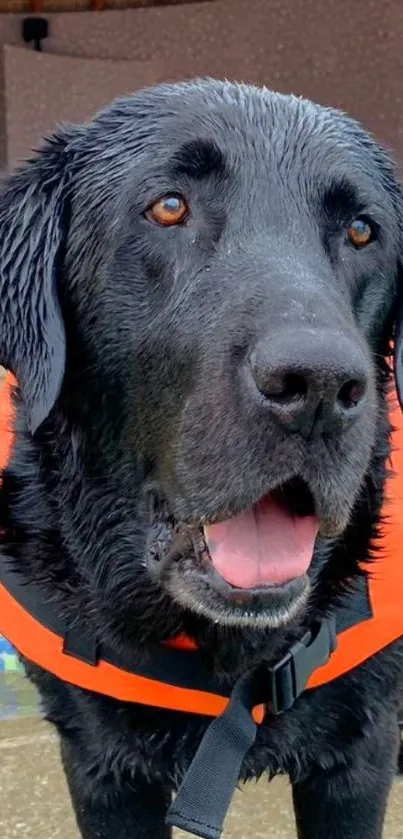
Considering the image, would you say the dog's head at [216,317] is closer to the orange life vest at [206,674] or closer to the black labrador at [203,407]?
the black labrador at [203,407]

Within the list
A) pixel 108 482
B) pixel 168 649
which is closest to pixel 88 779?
pixel 168 649

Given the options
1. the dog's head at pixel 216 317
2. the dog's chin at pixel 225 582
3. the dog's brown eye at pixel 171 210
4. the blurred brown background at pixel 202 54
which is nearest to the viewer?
the dog's head at pixel 216 317

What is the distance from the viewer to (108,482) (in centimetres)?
188

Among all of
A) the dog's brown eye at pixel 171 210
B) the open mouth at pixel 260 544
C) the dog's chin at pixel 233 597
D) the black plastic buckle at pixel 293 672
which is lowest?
the black plastic buckle at pixel 293 672

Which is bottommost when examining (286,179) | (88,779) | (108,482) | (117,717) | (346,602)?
(88,779)

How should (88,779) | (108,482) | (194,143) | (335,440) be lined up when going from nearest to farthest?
(335,440), (194,143), (108,482), (88,779)

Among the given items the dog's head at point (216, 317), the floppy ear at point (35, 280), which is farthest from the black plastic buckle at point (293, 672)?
the floppy ear at point (35, 280)

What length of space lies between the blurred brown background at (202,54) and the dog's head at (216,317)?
860 cm

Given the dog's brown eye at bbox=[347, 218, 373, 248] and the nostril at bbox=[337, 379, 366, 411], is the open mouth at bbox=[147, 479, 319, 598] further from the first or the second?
the dog's brown eye at bbox=[347, 218, 373, 248]

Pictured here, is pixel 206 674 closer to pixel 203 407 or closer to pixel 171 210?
pixel 203 407

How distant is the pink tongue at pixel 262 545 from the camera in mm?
1555

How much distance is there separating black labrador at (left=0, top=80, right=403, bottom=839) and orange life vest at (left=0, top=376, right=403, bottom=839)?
0.16ft

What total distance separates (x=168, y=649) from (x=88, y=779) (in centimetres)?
29

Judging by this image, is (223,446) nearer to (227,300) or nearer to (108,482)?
(227,300)
